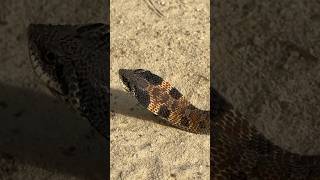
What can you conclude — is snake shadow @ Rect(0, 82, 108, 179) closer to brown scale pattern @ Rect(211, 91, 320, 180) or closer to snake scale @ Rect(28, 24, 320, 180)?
snake scale @ Rect(28, 24, 320, 180)

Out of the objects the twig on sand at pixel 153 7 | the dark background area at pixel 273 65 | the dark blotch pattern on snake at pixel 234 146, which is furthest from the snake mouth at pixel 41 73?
the dark background area at pixel 273 65

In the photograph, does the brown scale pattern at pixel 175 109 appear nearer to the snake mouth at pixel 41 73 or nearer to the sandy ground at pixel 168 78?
the sandy ground at pixel 168 78

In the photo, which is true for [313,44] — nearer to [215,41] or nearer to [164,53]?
[215,41]

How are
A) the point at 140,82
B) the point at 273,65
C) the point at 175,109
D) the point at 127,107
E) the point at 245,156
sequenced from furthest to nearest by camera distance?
the point at 273,65 < the point at 127,107 < the point at 245,156 < the point at 175,109 < the point at 140,82

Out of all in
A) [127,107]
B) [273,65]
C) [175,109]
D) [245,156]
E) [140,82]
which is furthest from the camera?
[273,65]

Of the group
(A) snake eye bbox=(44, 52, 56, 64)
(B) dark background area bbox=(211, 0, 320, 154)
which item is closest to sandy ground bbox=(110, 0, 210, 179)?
(B) dark background area bbox=(211, 0, 320, 154)

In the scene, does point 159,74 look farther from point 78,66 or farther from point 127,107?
point 78,66

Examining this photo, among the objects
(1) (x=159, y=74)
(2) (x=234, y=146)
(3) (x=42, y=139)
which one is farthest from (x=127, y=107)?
(2) (x=234, y=146)
